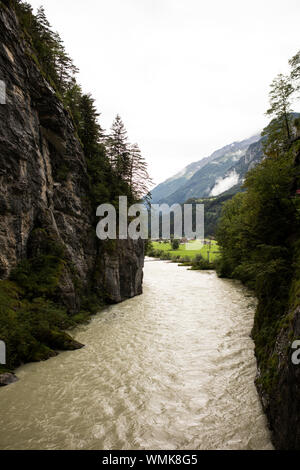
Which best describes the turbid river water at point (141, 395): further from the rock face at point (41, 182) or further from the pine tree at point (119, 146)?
the pine tree at point (119, 146)

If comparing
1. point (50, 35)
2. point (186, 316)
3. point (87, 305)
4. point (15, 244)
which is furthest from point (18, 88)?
point (186, 316)

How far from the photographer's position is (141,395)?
7332 millimetres

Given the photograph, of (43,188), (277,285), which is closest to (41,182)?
(43,188)

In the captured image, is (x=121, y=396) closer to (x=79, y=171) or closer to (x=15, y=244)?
(x=15, y=244)

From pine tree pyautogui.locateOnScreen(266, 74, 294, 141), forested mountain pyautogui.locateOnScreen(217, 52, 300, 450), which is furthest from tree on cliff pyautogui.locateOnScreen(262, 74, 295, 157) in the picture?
forested mountain pyautogui.locateOnScreen(217, 52, 300, 450)

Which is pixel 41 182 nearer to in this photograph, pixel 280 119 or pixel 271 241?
pixel 271 241

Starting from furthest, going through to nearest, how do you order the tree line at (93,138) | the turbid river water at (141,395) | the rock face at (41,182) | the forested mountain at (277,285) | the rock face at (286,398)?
the tree line at (93,138) < the rock face at (41,182) < the turbid river water at (141,395) < the forested mountain at (277,285) < the rock face at (286,398)

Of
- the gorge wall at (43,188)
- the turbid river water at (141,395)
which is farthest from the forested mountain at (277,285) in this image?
the gorge wall at (43,188)

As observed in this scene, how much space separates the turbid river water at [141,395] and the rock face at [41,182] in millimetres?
4894

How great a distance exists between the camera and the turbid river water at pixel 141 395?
5.52 m

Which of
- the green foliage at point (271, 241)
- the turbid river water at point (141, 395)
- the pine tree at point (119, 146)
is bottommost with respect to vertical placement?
the turbid river water at point (141, 395)

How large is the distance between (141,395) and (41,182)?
44.1 ft

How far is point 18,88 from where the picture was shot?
42.0 ft

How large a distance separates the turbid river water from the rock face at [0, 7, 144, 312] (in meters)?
4.89
